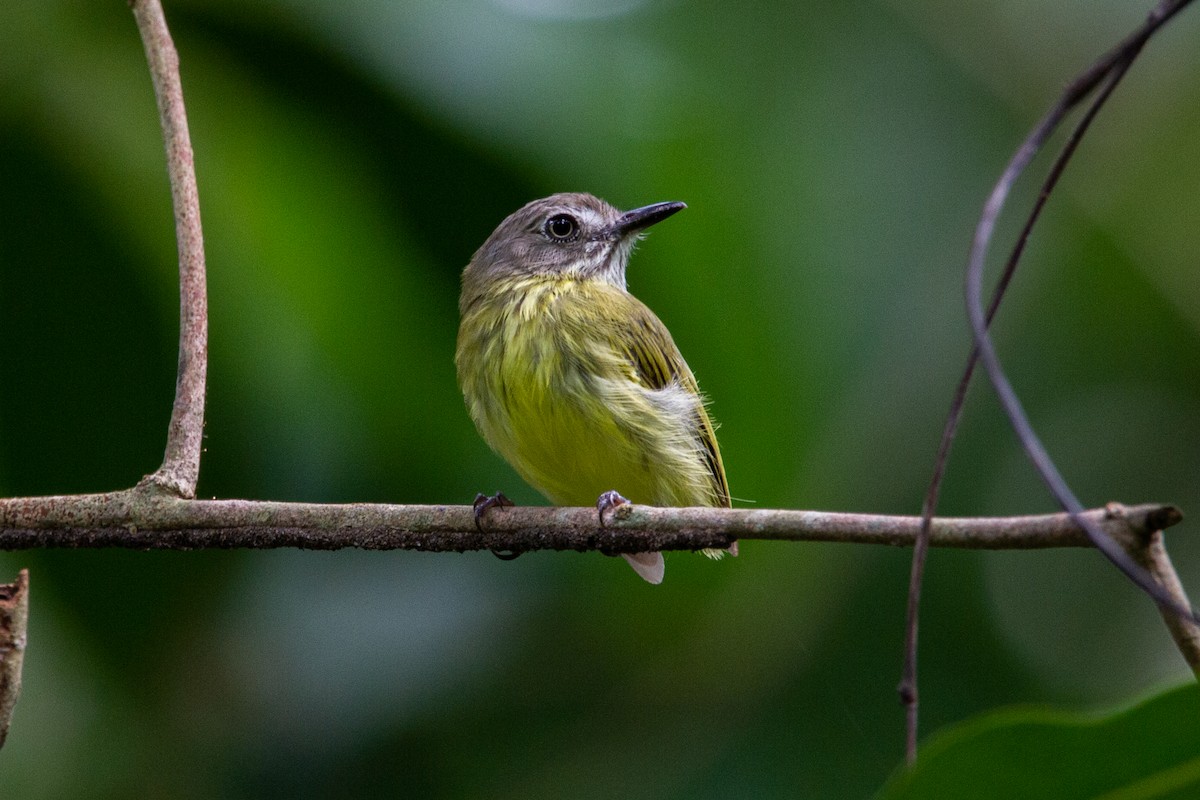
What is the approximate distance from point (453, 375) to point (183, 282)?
239cm

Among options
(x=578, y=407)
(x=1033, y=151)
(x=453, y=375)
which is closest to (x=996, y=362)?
(x=1033, y=151)

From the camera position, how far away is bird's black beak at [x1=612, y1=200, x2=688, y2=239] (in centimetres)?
459

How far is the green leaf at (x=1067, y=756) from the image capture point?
1.37m

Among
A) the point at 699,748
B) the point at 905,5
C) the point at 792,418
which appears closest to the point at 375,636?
the point at 699,748

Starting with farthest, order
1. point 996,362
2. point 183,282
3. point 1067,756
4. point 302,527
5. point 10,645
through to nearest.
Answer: point 183,282 < point 302,527 < point 10,645 < point 996,362 < point 1067,756

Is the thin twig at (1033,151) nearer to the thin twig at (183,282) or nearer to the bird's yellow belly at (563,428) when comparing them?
the thin twig at (183,282)

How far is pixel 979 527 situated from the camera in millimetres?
1768

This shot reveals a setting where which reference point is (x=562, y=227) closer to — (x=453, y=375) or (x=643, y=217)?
(x=643, y=217)

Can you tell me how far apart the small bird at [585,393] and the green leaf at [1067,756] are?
210cm

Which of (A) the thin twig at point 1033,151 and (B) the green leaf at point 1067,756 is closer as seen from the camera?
(B) the green leaf at point 1067,756

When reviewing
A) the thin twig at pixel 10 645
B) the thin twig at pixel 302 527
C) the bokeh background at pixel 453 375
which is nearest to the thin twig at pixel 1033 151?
the thin twig at pixel 302 527

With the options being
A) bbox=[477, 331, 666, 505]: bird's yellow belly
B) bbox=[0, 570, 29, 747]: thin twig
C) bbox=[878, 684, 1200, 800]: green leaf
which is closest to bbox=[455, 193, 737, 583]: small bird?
bbox=[477, 331, 666, 505]: bird's yellow belly

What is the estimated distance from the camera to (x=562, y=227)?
4863 mm

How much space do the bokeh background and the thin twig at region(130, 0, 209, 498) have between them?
69.8 inches
